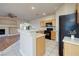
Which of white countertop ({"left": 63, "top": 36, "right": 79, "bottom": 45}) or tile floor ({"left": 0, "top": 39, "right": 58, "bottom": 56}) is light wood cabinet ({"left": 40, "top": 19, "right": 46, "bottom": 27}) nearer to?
tile floor ({"left": 0, "top": 39, "right": 58, "bottom": 56})

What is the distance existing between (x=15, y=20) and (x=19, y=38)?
34 centimetres

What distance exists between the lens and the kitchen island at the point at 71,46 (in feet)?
5.97

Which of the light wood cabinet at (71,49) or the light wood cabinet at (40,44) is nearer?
the light wood cabinet at (71,49)

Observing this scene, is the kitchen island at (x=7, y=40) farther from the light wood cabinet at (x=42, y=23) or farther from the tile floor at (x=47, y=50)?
the light wood cabinet at (x=42, y=23)

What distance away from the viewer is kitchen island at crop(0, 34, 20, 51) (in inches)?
76.3

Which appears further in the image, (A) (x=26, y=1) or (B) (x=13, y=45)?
(B) (x=13, y=45)

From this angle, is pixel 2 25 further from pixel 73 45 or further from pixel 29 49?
pixel 73 45

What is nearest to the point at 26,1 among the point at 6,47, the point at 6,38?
the point at 6,38

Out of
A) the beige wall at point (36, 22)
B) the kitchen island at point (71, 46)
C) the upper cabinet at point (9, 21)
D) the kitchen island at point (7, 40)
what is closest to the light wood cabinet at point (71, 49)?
the kitchen island at point (71, 46)

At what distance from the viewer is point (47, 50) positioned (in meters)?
2.01

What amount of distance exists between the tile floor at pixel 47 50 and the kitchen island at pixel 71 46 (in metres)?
0.19

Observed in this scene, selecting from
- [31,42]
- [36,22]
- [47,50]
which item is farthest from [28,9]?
[47,50]

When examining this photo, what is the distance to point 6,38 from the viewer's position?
1.98 m

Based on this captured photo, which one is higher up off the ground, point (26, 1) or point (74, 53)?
point (26, 1)
